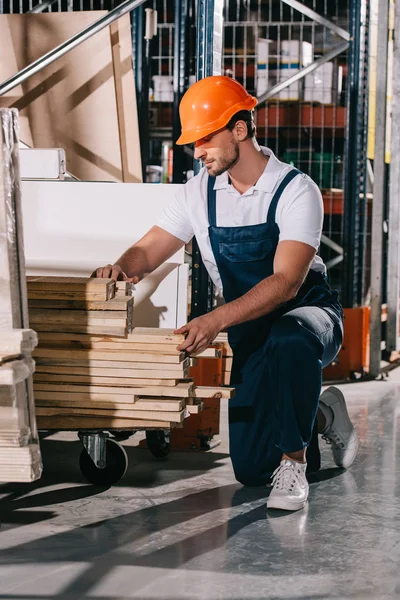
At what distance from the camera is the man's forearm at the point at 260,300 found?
3.27 m

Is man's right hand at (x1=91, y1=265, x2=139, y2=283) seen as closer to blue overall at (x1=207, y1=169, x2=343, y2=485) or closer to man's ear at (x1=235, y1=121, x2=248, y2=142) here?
blue overall at (x1=207, y1=169, x2=343, y2=485)

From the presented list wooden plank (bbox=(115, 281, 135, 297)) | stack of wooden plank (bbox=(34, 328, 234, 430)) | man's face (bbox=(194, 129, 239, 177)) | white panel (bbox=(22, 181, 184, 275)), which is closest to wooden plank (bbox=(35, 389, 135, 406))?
stack of wooden plank (bbox=(34, 328, 234, 430))

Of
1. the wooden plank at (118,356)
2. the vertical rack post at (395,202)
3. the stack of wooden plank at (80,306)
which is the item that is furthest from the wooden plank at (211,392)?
the vertical rack post at (395,202)

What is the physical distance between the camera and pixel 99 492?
3.54 meters

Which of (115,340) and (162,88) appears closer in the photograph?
(115,340)

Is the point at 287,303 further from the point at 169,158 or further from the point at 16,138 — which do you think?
the point at 169,158

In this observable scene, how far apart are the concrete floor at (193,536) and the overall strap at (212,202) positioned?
1050 millimetres

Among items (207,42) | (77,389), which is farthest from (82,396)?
(207,42)

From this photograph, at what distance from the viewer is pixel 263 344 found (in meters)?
3.66

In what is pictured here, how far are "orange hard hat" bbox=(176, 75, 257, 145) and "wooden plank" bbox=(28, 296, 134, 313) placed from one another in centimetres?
72

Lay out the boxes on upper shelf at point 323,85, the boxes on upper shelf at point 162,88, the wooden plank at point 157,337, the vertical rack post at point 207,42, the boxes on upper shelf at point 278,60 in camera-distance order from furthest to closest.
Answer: the boxes on upper shelf at point 162,88 → the boxes on upper shelf at point 323,85 → the boxes on upper shelf at point 278,60 → the vertical rack post at point 207,42 → the wooden plank at point 157,337

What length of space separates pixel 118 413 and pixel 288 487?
0.68 metres

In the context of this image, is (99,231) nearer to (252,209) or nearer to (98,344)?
(252,209)

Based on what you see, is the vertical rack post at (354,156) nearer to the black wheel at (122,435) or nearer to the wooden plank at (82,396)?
the black wheel at (122,435)
